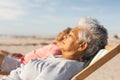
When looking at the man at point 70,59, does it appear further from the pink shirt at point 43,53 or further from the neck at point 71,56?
the pink shirt at point 43,53

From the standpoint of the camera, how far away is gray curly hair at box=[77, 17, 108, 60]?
142 inches

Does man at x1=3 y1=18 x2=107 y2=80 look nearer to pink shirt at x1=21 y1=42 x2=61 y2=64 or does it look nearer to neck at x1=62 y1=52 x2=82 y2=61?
neck at x1=62 y1=52 x2=82 y2=61

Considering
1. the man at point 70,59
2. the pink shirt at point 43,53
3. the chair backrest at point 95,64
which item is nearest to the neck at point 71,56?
the man at point 70,59

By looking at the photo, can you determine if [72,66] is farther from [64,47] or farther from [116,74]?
[116,74]

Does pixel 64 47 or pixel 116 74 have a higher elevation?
pixel 64 47

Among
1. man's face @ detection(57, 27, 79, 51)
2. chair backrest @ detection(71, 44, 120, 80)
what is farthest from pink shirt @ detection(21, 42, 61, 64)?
chair backrest @ detection(71, 44, 120, 80)

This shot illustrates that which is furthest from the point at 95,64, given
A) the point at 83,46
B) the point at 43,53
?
the point at 43,53

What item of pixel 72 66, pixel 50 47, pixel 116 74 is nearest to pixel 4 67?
pixel 50 47

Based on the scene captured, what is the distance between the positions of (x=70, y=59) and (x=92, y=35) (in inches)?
11.5

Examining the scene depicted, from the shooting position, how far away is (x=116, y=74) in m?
10.4

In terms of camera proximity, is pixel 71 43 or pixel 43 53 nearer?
pixel 71 43

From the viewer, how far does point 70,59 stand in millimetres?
3703

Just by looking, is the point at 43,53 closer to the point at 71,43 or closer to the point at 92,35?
the point at 71,43

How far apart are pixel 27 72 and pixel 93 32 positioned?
67 centimetres
